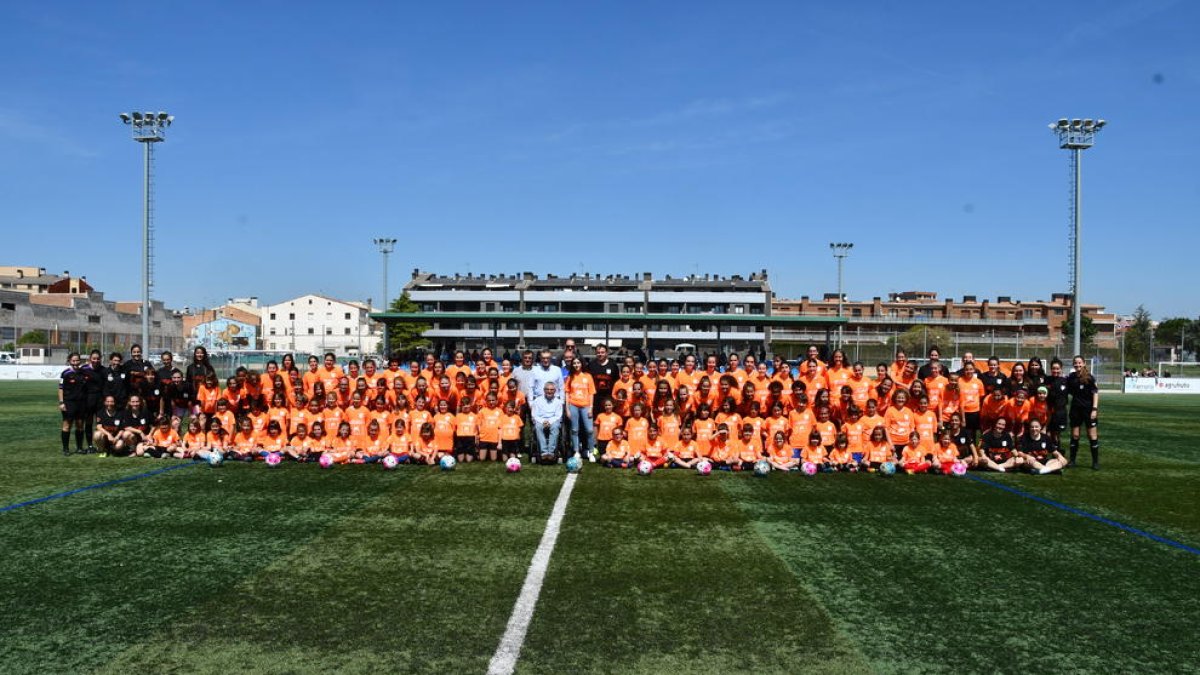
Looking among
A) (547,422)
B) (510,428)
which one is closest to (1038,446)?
(547,422)

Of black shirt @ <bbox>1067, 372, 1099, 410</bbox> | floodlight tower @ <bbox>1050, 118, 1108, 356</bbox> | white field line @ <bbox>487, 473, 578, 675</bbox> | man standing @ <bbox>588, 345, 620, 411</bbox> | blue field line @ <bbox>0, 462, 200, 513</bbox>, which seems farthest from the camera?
floodlight tower @ <bbox>1050, 118, 1108, 356</bbox>

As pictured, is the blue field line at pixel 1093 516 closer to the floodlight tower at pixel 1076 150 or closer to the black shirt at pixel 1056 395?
the black shirt at pixel 1056 395

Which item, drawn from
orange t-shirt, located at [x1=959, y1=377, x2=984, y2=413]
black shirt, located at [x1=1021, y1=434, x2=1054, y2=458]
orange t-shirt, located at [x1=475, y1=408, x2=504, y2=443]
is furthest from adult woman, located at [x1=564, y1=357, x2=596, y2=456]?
black shirt, located at [x1=1021, y1=434, x2=1054, y2=458]

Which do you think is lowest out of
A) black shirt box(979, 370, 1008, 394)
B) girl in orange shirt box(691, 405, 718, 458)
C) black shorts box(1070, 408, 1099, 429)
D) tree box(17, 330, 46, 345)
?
girl in orange shirt box(691, 405, 718, 458)

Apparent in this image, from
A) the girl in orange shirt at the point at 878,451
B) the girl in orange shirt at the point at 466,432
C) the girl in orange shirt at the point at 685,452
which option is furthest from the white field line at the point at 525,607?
the girl in orange shirt at the point at 878,451

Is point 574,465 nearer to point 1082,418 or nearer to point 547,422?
point 547,422

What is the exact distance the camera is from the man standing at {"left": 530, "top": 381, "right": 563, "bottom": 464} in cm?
1095

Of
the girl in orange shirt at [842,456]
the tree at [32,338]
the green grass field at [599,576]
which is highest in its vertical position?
the tree at [32,338]

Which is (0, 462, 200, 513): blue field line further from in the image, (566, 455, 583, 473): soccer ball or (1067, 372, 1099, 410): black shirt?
(1067, 372, 1099, 410): black shirt

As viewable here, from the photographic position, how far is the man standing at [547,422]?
1095cm

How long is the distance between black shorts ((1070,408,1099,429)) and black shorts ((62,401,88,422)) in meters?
14.8

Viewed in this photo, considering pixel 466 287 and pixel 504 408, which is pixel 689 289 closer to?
pixel 466 287

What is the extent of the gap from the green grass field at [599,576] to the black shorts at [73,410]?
2.26 m

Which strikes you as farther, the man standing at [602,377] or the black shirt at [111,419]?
the man standing at [602,377]
